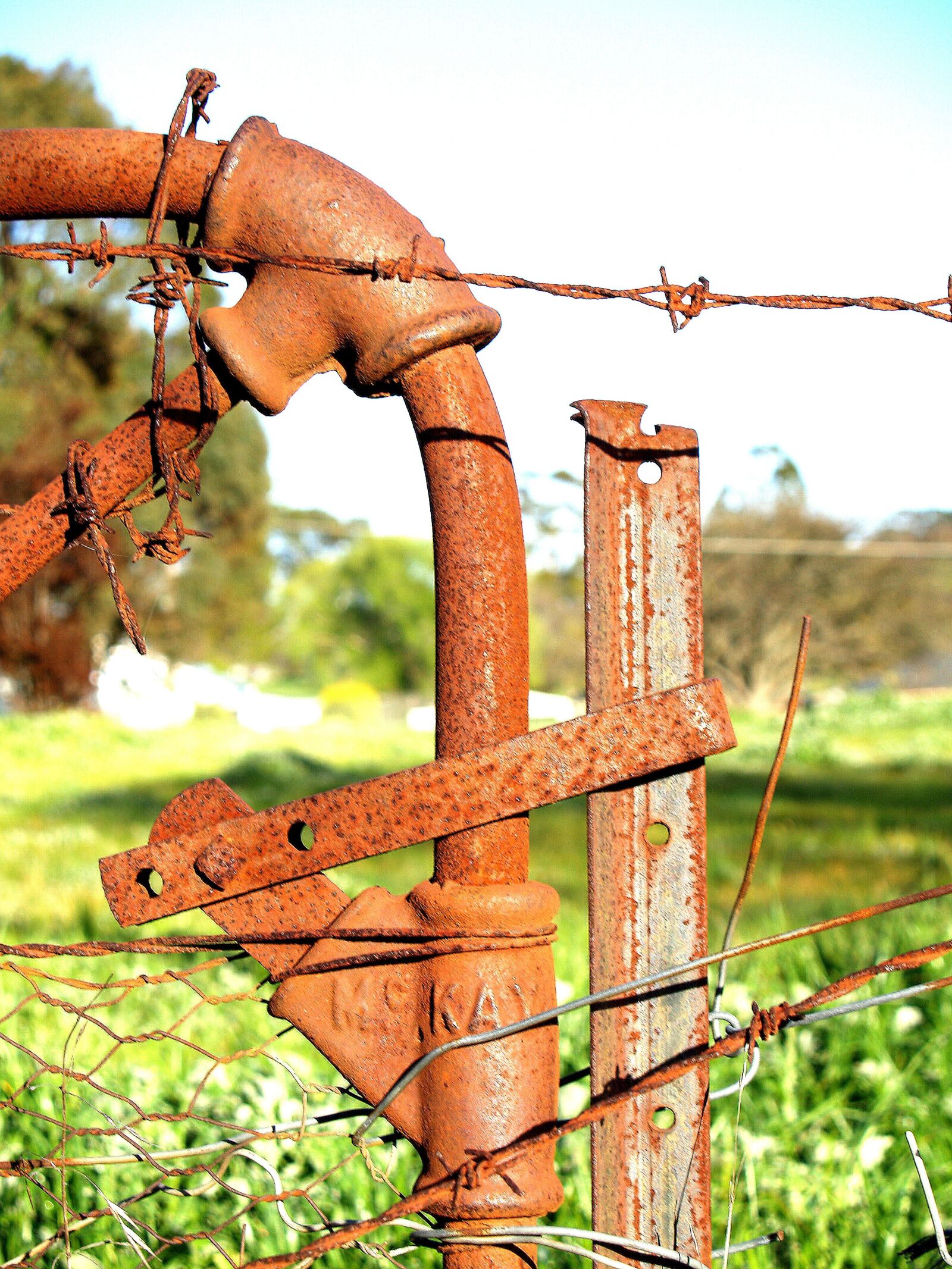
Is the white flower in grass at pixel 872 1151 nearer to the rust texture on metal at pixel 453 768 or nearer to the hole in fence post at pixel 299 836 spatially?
the rust texture on metal at pixel 453 768

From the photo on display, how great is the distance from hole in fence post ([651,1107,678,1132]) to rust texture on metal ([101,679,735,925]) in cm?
30

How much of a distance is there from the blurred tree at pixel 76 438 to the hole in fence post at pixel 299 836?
18.6 m

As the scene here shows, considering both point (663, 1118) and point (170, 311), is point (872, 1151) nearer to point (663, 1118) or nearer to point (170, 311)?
point (663, 1118)

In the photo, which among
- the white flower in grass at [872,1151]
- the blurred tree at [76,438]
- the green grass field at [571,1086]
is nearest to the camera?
the green grass field at [571,1086]

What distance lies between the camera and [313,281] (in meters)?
1.03

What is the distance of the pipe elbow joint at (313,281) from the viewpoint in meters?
1.01

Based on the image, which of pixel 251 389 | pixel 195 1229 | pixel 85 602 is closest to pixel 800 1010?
pixel 251 389

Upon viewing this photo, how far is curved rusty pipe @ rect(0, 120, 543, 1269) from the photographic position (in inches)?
39.8

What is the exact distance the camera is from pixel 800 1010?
0.95m

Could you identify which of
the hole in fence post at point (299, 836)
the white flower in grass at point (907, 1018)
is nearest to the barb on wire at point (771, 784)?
the hole in fence post at point (299, 836)

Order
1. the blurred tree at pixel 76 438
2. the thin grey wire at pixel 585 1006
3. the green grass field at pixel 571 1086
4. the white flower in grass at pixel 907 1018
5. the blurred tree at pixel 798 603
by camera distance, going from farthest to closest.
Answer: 1. the blurred tree at pixel 798 603
2. the blurred tree at pixel 76 438
3. the white flower in grass at pixel 907 1018
4. the green grass field at pixel 571 1086
5. the thin grey wire at pixel 585 1006

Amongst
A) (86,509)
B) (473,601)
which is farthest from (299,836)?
(86,509)

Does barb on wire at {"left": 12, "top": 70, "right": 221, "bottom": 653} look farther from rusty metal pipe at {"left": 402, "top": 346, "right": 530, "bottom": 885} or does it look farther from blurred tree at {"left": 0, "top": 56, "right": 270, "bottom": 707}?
blurred tree at {"left": 0, "top": 56, "right": 270, "bottom": 707}

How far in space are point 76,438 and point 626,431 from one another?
2023 centimetres
